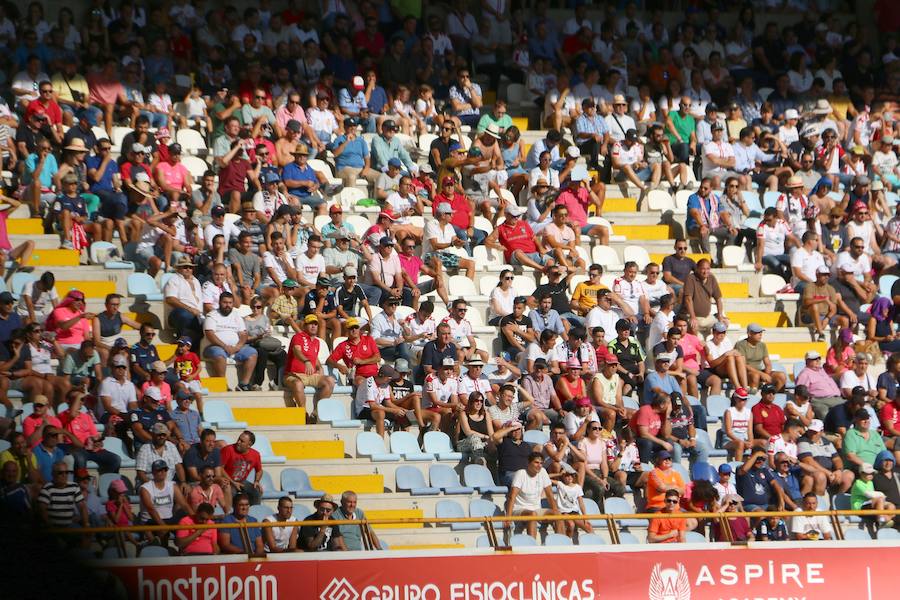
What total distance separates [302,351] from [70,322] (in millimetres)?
2291

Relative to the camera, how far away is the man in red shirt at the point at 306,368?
1620 cm

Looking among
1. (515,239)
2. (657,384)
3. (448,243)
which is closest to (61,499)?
(448,243)

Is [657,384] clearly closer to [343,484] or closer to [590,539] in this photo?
[590,539]


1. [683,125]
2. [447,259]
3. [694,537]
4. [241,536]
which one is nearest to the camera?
[241,536]

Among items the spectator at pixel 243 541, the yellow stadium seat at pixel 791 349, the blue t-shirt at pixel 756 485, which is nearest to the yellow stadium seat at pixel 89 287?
the spectator at pixel 243 541

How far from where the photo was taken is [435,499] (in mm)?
15648

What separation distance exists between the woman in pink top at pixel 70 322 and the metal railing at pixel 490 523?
305cm

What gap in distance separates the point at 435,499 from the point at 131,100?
670cm

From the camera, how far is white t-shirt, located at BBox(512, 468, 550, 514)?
15.3m

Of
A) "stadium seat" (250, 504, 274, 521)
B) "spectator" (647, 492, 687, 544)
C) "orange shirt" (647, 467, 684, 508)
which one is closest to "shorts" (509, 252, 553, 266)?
"orange shirt" (647, 467, 684, 508)

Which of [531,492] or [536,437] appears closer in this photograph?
[531,492]

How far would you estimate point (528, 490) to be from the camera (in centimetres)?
1530

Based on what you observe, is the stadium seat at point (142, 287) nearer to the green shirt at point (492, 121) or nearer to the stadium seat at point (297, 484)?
the stadium seat at point (297, 484)

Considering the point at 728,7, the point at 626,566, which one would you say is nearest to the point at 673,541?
the point at 626,566
